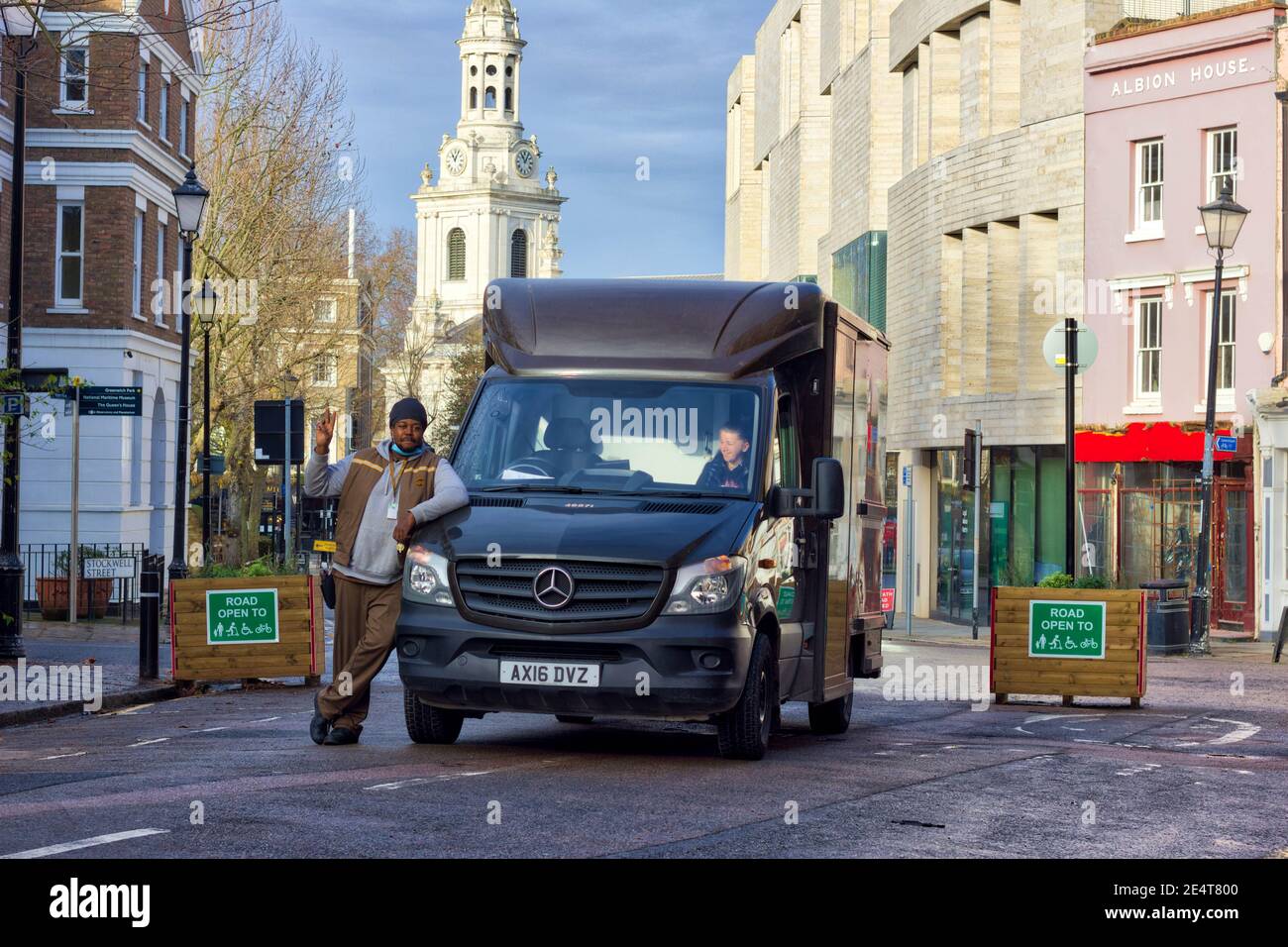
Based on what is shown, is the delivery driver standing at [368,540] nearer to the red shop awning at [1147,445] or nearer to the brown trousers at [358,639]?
the brown trousers at [358,639]

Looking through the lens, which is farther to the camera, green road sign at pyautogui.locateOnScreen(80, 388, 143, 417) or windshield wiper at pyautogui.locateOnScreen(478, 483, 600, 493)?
green road sign at pyautogui.locateOnScreen(80, 388, 143, 417)

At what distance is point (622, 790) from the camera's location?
10.1 metres

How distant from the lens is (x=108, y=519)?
122ft

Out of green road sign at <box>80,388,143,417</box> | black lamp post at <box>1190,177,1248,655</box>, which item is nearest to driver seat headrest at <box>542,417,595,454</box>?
green road sign at <box>80,388,143,417</box>

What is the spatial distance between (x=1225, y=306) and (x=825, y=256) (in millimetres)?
28968

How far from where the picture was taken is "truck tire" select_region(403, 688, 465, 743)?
39.8 feet

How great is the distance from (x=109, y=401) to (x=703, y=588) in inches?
513

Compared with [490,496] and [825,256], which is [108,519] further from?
[825,256]

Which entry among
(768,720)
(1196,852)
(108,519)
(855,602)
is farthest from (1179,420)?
(1196,852)

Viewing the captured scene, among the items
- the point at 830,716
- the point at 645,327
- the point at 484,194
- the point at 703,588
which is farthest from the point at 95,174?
the point at 484,194

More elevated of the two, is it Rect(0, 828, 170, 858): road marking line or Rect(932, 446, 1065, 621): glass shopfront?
Rect(932, 446, 1065, 621): glass shopfront

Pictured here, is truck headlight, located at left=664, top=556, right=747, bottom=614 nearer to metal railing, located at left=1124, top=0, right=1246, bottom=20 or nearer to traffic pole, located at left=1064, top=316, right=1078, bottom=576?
traffic pole, located at left=1064, top=316, right=1078, bottom=576

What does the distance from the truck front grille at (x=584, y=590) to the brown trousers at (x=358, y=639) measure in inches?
41.2

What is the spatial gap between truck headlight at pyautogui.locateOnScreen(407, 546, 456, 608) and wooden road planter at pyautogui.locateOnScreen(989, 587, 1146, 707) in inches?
341
